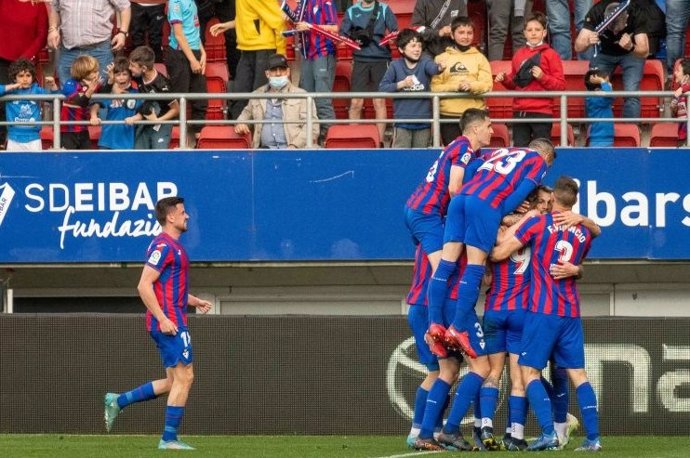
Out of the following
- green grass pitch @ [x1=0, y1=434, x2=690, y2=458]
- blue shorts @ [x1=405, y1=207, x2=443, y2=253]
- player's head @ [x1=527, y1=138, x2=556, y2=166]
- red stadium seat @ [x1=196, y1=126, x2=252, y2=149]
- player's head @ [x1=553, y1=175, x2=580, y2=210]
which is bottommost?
green grass pitch @ [x1=0, y1=434, x2=690, y2=458]

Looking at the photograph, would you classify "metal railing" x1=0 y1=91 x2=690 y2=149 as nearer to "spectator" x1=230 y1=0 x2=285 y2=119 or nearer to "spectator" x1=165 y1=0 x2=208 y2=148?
"spectator" x1=165 y1=0 x2=208 y2=148

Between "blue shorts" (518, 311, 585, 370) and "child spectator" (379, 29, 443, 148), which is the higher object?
"child spectator" (379, 29, 443, 148)

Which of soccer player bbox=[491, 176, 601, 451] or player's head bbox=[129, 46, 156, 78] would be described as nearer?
soccer player bbox=[491, 176, 601, 451]

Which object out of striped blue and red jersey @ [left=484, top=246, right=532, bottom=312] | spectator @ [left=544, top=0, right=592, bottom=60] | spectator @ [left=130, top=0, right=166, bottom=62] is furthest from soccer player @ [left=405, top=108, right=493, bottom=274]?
spectator @ [left=130, top=0, right=166, bottom=62]

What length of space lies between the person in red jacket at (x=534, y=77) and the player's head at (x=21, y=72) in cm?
499

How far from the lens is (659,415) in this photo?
14.4 m

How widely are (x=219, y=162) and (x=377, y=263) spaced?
A: 6.59 ft

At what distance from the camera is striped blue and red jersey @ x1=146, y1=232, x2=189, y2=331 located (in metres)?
11.5

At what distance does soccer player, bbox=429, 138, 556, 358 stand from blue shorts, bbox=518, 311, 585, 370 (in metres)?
0.38

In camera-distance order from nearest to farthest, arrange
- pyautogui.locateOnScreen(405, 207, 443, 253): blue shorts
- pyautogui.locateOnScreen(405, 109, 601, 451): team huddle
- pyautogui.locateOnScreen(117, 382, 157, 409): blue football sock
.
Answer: pyautogui.locateOnScreen(405, 109, 601, 451): team huddle
pyautogui.locateOnScreen(405, 207, 443, 253): blue shorts
pyautogui.locateOnScreen(117, 382, 157, 409): blue football sock

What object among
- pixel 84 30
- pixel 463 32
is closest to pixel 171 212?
pixel 463 32

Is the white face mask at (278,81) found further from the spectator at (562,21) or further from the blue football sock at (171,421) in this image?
the blue football sock at (171,421)

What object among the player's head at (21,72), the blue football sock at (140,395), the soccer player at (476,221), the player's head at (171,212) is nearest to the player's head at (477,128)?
the soccer player at (476,221)

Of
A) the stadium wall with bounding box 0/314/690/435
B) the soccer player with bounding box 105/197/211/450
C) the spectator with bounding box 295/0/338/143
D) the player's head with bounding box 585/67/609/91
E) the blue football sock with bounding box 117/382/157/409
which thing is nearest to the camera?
the soccer player with bounding box 105/197/211/450
